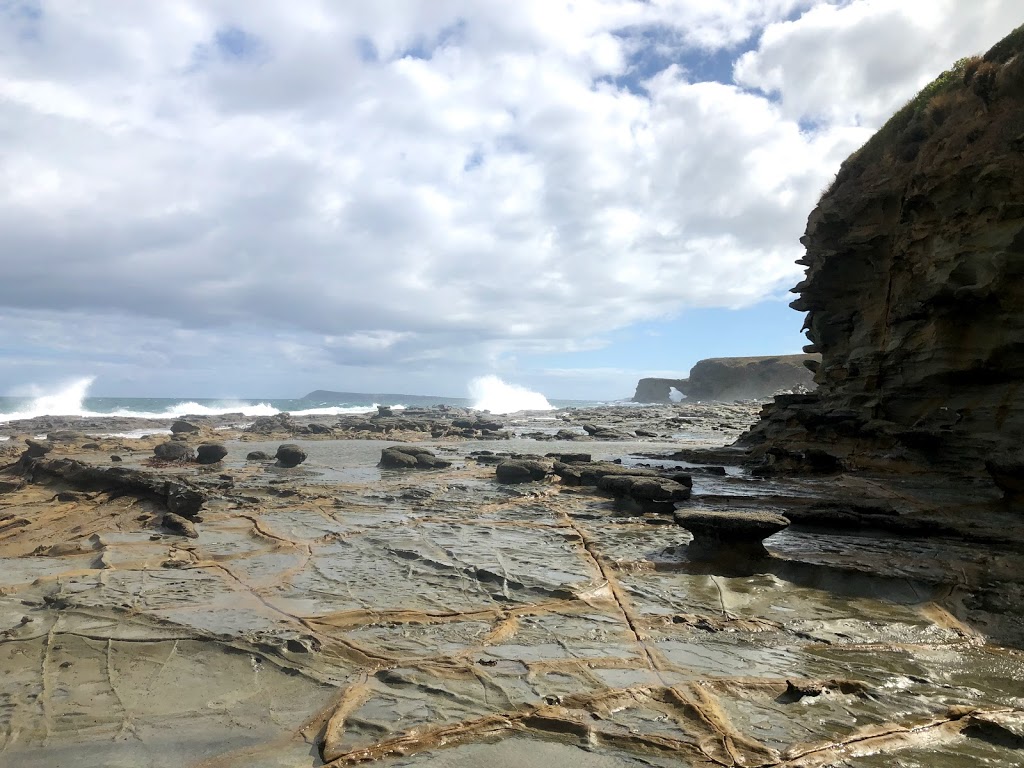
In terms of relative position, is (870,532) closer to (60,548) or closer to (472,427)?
(60,548)

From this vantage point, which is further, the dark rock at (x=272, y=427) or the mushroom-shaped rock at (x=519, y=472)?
the dark rock at (x=272, y=427)

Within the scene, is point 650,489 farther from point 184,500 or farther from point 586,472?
point 184,500

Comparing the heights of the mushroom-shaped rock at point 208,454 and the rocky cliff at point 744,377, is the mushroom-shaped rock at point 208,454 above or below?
below

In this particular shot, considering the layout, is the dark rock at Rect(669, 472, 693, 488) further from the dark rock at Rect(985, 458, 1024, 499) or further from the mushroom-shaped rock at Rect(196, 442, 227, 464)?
the mushroom-shaped rock at Rect(196, 442, 227, 464)

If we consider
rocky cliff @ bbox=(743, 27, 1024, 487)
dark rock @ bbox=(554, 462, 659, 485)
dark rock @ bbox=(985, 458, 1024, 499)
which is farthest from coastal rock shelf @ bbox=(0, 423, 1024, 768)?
rocky cliff @ bbox=(743, 27, 1024, 487)

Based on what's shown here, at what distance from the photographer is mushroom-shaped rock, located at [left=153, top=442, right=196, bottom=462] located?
22734 millimetres

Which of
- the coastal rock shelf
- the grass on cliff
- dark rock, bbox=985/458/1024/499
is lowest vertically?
the coastal rock shelf

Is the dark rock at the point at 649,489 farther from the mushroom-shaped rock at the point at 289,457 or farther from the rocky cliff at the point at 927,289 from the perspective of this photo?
the mushroom-shaped rock at the point at 289,457

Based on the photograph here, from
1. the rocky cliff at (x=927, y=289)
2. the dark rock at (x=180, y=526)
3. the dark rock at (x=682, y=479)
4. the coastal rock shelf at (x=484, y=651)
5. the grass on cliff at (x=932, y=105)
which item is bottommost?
the coastal rock shelf at (x=484, y=651)

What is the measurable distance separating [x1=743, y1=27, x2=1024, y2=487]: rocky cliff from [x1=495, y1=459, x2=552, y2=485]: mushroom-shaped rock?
7.42m

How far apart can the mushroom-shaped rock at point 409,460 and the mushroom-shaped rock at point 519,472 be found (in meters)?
4.36

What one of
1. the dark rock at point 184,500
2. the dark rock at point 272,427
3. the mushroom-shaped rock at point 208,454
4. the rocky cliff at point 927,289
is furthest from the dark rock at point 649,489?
the dark rock at point 272,427

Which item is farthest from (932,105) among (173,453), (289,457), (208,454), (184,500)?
(173,453)

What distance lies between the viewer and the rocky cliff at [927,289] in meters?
13.5
